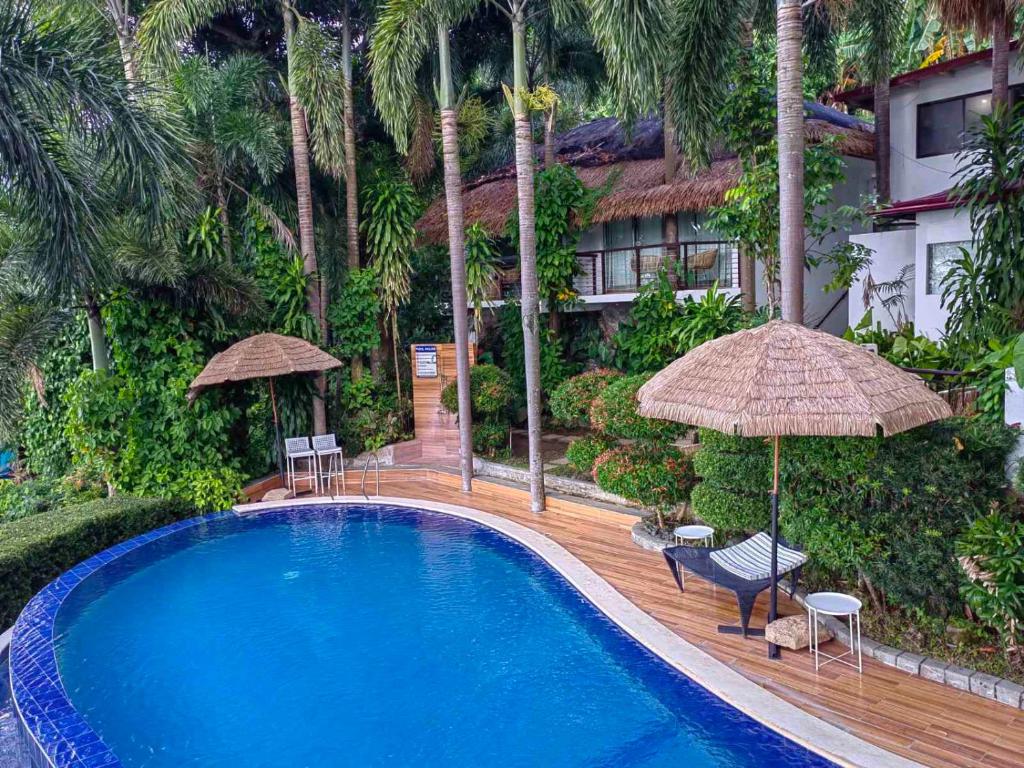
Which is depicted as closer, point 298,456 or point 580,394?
point 580,394

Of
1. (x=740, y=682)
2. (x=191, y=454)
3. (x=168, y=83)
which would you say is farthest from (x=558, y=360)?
(x=740, y=682)

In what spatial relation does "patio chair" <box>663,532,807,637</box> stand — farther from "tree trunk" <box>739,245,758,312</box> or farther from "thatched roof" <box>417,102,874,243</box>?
"thatched roof" <box>417,102,874,243</box>

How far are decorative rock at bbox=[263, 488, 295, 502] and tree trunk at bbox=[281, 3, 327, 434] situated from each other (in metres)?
1.70

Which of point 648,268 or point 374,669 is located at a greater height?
point 648,268

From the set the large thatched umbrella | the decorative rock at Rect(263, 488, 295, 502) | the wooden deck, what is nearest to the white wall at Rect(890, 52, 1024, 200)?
the wooden deck

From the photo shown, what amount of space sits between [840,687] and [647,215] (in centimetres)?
1089

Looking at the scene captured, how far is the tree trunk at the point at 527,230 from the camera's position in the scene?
1045 cm

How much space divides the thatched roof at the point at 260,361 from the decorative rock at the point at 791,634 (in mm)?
8611

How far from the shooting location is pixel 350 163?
14.9m

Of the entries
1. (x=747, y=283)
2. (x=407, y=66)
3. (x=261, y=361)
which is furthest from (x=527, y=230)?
(x=261, y=361)

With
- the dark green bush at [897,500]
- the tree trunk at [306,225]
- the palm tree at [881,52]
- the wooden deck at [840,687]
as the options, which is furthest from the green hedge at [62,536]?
the palm tree at [881,52]

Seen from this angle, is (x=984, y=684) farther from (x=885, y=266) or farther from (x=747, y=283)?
(x=885, y=266)

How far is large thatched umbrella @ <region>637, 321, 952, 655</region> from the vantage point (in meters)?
5.74

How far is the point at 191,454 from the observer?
40.0 feet
